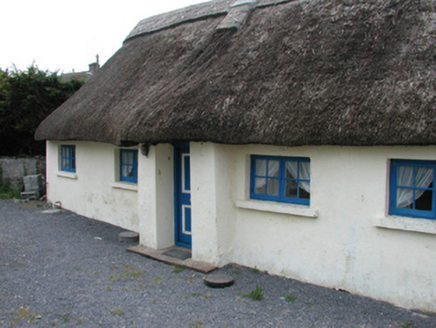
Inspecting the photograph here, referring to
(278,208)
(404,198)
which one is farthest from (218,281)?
(404,198)

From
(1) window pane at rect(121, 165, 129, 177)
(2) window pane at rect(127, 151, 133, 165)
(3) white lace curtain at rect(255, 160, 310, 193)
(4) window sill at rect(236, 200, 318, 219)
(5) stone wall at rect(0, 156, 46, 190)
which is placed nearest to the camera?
(4) window sill at rect(236, 200, 318, 219)

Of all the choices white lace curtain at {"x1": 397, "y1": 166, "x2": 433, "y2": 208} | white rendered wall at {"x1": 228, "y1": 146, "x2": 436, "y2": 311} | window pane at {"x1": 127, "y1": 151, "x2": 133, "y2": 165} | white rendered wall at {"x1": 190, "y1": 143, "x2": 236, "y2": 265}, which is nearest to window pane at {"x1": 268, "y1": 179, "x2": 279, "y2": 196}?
white rendered wall at {"x1": 228, "y1": 146, "x2": 436, "y2": 311}

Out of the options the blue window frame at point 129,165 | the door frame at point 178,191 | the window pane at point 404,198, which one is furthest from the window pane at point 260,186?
the blue window frame at point 129,165

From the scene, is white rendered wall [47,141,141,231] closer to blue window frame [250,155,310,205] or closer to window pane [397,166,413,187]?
blue window frame [250,155,310,205]

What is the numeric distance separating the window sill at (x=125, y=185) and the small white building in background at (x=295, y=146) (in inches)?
44.3

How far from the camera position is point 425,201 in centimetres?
462

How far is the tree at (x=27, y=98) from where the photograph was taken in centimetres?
1364

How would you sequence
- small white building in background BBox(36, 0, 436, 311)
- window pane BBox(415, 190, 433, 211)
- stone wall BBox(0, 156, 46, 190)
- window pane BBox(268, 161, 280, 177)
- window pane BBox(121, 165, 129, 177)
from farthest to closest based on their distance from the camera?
1. stone wall BBox(0, 156, 46, 190)
2. window pane BBox(121, 165, 129, 177)
3. window pane BBox(268, 161, 280, 177)
4. window pane BBox(415, 190, 433, 211)
5. small white building in background BBox(36, 0, 436, 311)

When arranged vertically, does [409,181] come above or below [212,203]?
above

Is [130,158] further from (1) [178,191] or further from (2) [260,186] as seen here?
(2) [260,186]

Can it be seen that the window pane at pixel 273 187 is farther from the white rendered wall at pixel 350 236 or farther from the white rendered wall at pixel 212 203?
the white rendered wall at pixel 212 203

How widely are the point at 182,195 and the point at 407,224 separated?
12.6 ft

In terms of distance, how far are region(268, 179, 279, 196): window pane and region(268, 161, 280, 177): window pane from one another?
0.09 m

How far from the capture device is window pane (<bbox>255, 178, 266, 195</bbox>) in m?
5.95
